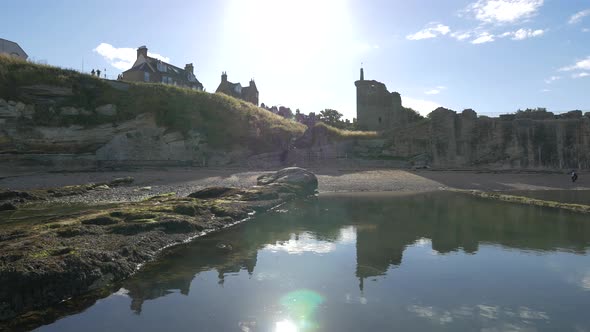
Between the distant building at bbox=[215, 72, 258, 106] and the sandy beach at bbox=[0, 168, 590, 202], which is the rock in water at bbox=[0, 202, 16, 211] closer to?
the sandy beach at bbox=[0, 168, 590, 202]

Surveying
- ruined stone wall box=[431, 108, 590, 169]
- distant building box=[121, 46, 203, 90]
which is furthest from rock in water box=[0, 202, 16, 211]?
distant building box=[121, 46, 203, 90]

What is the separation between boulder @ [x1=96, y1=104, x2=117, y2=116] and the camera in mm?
38553

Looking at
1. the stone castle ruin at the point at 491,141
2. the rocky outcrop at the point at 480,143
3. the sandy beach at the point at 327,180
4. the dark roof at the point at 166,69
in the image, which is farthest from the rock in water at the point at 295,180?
the dark roof at the point at 166,69

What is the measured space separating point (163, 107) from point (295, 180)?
21.1 m

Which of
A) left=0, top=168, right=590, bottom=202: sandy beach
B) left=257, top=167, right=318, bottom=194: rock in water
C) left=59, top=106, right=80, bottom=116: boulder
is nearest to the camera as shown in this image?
left=0, top=168, right=590, bottom=202: sandy beach

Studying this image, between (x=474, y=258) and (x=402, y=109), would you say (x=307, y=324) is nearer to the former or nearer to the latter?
(x=474, y=258)

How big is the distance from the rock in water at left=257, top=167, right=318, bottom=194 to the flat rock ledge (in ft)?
22.0

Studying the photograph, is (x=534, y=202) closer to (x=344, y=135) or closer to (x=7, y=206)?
(x=344, y=135)

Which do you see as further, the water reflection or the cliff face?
the cliff face

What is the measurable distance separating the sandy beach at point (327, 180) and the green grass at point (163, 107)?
7179mm

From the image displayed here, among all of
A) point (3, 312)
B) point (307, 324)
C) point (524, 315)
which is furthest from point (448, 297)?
point (3, 312)

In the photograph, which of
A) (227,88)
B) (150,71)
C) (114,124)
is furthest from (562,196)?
(227,88)

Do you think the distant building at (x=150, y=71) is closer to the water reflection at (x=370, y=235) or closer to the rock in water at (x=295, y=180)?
the rock in water at (x=295, y=180)

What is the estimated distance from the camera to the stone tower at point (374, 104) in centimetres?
5760
